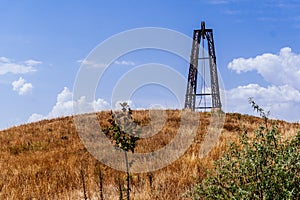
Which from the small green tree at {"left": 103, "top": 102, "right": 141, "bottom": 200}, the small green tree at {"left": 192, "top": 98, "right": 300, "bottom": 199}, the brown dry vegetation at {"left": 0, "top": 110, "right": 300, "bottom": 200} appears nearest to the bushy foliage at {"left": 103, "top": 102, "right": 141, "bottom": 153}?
the small green tree at {"left": 103, "top": 102, "right": 141, "bottom": 200}

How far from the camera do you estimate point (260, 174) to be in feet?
16.3

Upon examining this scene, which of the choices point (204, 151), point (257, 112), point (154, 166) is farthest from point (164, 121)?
point (257, 112)

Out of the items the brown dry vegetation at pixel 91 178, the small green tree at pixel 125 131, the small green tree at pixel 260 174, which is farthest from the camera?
the brown dry vegetation at pixel 91 178

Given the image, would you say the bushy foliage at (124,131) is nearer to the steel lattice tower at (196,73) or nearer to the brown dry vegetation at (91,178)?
the brown dry vegetation at (91,178)

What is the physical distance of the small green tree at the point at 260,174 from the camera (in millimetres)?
4793

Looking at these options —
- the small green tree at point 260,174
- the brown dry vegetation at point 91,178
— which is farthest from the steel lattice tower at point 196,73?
the small green tree at point 260,174

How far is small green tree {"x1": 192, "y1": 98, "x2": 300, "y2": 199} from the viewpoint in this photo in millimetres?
4793

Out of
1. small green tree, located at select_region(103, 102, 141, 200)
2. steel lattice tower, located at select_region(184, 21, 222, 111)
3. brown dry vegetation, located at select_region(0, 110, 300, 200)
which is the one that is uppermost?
steel lattice tower, located at select_region(184, 21, 222, 111)

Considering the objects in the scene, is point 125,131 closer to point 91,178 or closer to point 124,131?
point 124,131

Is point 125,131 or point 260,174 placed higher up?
point 125,131

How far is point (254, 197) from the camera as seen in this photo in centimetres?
484

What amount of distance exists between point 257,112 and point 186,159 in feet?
12.2

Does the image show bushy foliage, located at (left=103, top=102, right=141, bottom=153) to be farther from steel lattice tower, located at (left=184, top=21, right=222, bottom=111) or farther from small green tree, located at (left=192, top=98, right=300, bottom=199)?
steel lattice tower, located at (left=184, top=21, right=222, bottom=111)

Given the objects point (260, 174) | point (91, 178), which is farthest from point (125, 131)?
point (91, 178)
